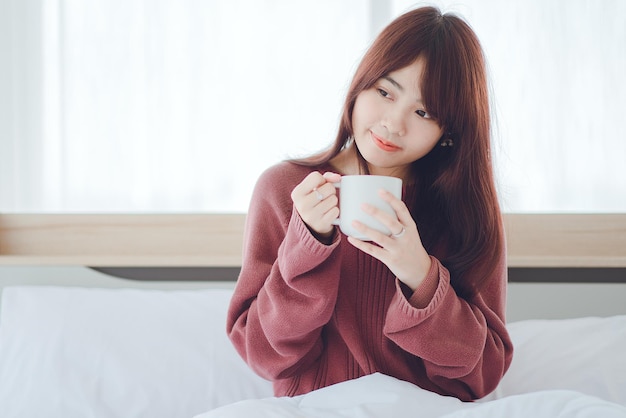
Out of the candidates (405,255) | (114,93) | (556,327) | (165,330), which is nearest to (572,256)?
(556,327)

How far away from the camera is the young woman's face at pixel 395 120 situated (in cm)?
88

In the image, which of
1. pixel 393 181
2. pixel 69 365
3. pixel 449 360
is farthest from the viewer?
pixel 69 365

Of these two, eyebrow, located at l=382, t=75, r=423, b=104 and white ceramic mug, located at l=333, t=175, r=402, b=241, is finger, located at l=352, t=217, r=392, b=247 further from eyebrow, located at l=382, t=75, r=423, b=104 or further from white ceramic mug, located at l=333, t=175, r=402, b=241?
eyebrow, located at l=382, t=75, r=423, b=104

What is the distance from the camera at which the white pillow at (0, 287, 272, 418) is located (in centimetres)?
114

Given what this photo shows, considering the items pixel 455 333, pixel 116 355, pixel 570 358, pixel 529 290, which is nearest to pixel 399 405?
pixel 455 333

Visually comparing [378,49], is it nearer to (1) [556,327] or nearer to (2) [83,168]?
(1) [556,327]

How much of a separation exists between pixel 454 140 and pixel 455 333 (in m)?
0.33

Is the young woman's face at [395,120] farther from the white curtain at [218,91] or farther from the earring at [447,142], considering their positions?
the white curtain at [218,91]

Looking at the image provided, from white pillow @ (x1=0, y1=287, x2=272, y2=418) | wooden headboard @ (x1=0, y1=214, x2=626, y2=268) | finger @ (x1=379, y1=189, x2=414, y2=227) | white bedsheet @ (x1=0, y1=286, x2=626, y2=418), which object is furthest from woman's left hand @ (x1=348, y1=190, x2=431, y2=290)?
wooden headboard @ (x1=0, y1=214, x2=626, y2=268)

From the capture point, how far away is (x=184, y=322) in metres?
1.28

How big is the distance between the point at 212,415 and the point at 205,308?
0.57 m

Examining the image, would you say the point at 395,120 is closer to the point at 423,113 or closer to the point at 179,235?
the point at 423,113

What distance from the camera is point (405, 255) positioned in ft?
2.60

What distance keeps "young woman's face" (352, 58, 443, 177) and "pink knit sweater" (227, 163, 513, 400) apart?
164 mm
